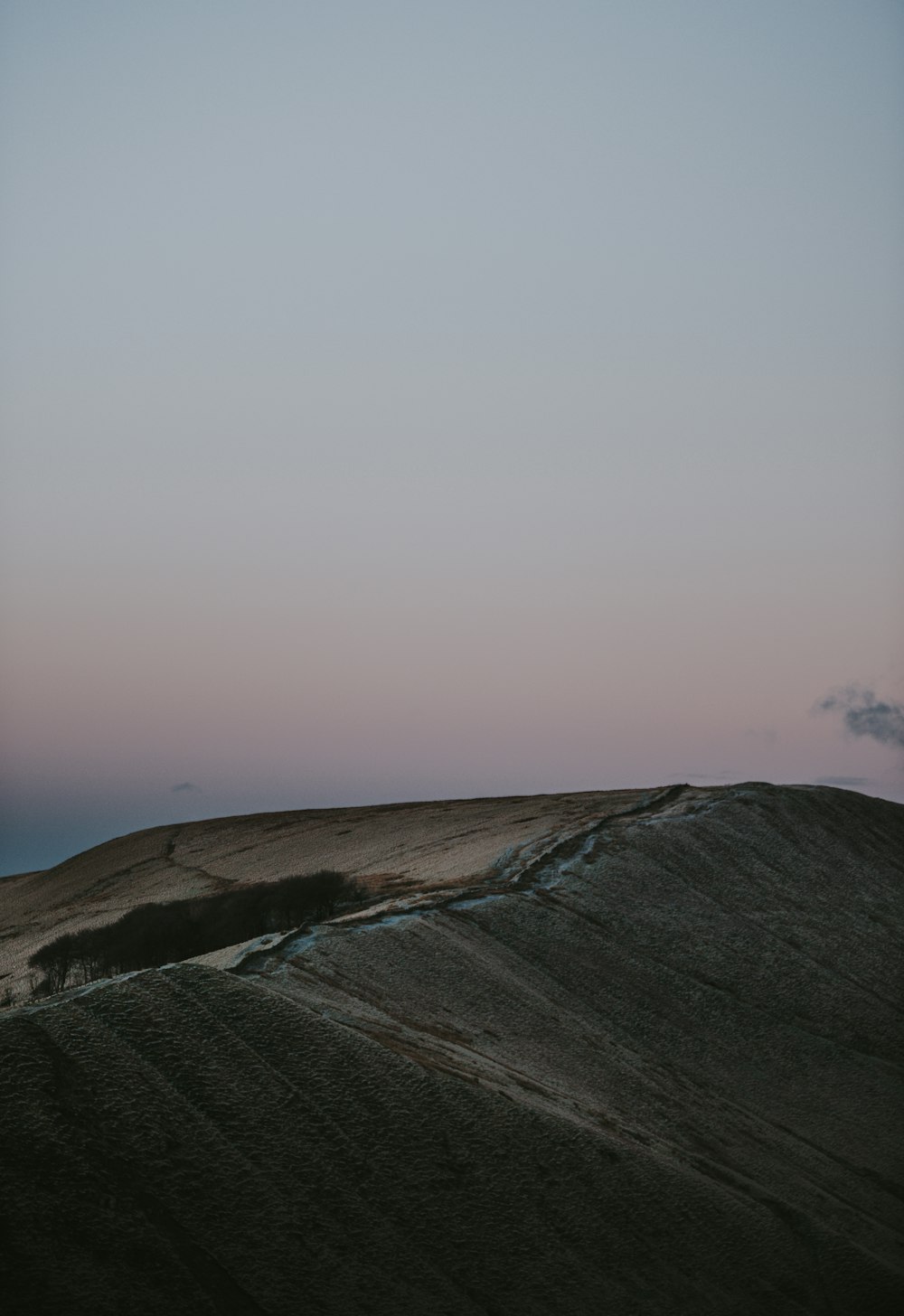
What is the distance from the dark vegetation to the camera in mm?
13078

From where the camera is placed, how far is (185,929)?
13688 mm

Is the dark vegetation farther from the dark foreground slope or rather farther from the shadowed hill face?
the dark foreground slope

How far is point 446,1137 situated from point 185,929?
8152 mm

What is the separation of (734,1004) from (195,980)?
234 inches

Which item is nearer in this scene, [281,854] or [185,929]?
[185,929]

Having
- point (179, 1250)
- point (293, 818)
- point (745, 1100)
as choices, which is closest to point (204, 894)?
point (293, 818)

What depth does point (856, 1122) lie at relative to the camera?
939 centimetres

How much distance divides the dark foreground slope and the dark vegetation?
321cm

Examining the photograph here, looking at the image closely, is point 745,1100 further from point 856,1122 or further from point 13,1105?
point 13,1105

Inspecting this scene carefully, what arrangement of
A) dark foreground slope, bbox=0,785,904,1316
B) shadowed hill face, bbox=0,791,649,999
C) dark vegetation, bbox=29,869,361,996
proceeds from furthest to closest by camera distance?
1. shadowed hill face, bbox=0,791,649,999
2. dark vegetation, bbox=29,869,361,996
3. dark foreground slope, bbox=0,785,904,1316

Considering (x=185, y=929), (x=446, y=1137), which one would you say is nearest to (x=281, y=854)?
(x=185, y=929)

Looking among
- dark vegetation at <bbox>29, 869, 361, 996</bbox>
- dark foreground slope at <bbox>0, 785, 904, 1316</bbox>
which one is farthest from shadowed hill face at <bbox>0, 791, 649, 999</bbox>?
dark foreground slope at <bbox>0, 785, 904, 1316</bbox>

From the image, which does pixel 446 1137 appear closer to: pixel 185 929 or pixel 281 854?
pixel 185 929

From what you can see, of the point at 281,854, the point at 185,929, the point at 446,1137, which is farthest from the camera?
the point at 281,854
